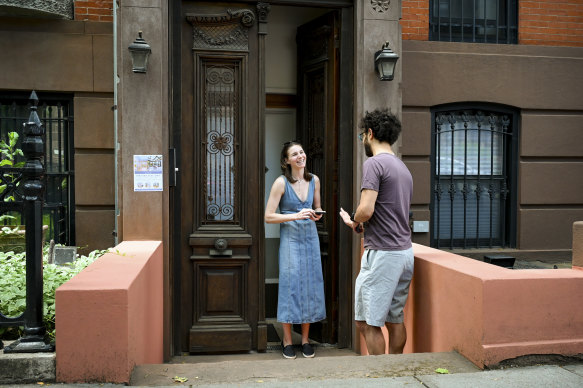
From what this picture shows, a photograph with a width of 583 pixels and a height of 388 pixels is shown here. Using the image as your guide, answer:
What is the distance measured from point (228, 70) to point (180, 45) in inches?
21.5

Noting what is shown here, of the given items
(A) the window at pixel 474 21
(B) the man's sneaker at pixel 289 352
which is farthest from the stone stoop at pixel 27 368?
(A) the window at pixel 474 21

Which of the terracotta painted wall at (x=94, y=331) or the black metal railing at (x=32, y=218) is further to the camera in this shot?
the black metal railing at (x=32, y=218)

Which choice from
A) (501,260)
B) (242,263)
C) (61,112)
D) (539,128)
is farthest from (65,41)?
(539,128)

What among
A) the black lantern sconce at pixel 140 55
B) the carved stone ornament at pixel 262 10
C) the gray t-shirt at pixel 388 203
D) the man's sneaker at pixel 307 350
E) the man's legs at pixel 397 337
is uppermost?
the carved stone ornament at pixel 262 10

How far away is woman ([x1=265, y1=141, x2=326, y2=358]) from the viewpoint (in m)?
5.63

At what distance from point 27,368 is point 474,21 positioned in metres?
6.66

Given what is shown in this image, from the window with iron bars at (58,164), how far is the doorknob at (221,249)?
6.50ft

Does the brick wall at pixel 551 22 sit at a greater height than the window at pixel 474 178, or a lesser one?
greater

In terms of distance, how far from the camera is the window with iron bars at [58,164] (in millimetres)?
6676

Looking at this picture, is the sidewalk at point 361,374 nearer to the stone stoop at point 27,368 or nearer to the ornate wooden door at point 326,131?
the stone stoop at point 27,368

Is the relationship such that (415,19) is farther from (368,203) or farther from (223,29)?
(368,203)

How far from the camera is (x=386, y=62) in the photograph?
18.7 feet

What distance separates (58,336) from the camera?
124 inches

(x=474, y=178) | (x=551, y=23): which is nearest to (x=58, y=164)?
(x=474, y=178)
